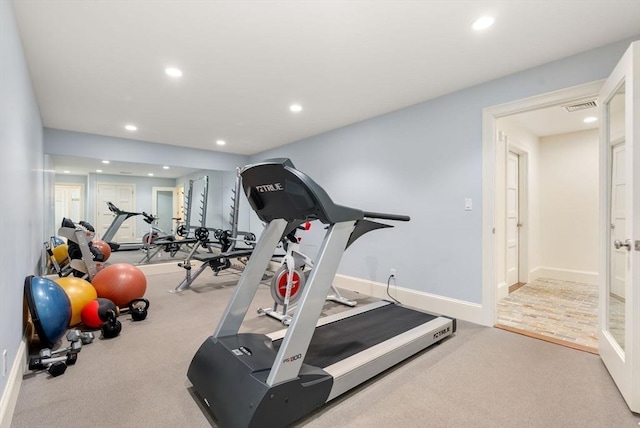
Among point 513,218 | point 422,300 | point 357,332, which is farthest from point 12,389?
point 513,218

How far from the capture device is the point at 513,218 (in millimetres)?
4664

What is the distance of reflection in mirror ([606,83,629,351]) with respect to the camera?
1.93 metres

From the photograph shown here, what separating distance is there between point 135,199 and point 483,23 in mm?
6240

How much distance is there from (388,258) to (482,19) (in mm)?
2669

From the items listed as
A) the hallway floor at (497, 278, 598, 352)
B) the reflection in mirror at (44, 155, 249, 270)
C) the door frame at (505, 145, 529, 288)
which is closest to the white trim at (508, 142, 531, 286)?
the door frame at (505, 145, 529, 288)

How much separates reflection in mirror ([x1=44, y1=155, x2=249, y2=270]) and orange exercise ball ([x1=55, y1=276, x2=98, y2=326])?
9.11 ft

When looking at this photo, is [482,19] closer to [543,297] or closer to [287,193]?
[287,193]

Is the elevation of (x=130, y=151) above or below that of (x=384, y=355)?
above

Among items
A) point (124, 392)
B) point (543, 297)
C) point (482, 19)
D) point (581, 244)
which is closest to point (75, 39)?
point (124, 392)

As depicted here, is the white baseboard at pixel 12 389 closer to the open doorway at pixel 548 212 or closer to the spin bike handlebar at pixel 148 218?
the spin bike handlebar at pixel 148 218

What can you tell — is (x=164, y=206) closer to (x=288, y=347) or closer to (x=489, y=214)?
(x=288, y=347)

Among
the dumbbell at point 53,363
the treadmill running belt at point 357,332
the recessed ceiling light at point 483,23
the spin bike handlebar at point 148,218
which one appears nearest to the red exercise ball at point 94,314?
the dumbbell at point 53,363

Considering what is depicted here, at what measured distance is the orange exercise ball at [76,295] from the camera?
2.84 m

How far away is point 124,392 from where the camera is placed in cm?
189
